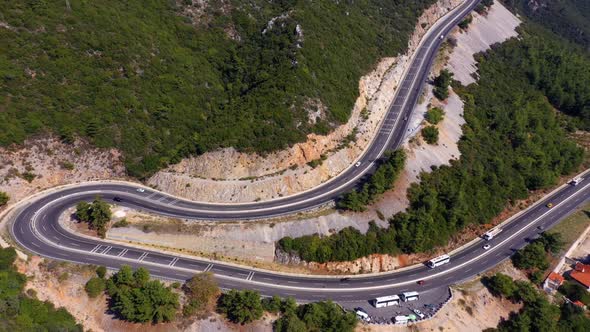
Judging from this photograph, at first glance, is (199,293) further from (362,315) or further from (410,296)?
(410,296)

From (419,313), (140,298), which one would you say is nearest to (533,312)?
(419,313)

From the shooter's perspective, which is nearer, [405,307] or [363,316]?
[363,316]

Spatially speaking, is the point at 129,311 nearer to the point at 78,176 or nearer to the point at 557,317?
the point at 78,176

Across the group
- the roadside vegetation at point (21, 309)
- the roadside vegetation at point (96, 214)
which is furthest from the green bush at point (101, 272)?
the roadside vegetation at point (96, 214)

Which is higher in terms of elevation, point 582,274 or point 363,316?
point 582,274

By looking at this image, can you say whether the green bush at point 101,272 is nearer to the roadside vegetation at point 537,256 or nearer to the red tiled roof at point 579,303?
the roadside vegetation at point 537,256

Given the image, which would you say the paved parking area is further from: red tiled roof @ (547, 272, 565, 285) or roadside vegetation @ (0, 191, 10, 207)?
roadside vegetation @ (0, 191, 10, 207)
